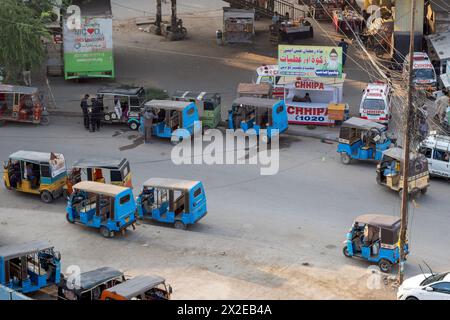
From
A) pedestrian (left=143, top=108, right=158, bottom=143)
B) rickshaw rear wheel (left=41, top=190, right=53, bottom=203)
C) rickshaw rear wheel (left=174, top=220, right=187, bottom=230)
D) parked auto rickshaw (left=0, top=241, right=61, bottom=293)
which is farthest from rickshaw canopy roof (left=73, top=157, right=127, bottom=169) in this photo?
parked auto rickshaw (left=0, top=241, right=61, bottom=293)

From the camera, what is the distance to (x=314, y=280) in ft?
80.7

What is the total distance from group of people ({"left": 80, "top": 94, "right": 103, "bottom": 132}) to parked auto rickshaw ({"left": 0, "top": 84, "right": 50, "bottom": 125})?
1857mm

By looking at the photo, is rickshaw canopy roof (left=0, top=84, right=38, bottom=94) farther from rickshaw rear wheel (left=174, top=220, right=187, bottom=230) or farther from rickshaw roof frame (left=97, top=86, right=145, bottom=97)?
rickshaw rear wheel (left=174, top=220, right=187, bottom=230)

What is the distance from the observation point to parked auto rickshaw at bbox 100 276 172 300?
2106cm

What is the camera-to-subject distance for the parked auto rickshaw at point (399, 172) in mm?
30609

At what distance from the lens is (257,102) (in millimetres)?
36531

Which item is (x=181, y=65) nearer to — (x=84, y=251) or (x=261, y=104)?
(x=261, y=104)

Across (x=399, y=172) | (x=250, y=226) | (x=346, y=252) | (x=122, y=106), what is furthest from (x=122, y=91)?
(x=346, y=252)

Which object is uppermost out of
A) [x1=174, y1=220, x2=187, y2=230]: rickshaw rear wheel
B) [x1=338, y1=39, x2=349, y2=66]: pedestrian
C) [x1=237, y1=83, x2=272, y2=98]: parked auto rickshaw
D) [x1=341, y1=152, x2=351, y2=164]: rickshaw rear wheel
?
[x1=338, y1=39, x2=349, y2=66]: pedestrian

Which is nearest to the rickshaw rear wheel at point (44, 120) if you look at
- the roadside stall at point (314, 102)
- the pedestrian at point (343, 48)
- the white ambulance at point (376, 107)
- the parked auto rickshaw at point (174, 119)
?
the parked auto rickshaw at point (174, 119)

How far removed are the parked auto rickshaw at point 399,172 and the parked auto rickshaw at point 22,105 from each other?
14.1 m

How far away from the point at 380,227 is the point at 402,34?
2257 cm

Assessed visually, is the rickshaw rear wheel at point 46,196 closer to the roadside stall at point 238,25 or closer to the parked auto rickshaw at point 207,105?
the parked auto rickshaw at point 207,105
